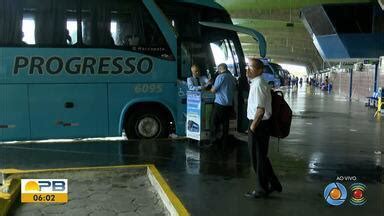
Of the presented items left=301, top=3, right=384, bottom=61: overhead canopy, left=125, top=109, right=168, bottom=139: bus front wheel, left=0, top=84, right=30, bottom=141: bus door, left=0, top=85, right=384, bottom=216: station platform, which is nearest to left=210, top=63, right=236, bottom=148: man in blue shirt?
left=0, top=85, right=384, bottom=216: station platform

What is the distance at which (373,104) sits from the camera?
23.3 m

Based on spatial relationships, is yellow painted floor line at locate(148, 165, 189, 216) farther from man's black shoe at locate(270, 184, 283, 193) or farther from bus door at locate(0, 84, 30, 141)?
bus door at locate(0, 84, 30, 141)

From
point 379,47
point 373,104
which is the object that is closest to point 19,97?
point 373,104

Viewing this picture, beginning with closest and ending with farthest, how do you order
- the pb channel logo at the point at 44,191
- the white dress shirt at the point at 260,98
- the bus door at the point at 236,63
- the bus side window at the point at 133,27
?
1. the white dress shirt at the point at 260,98
2. the pb channel logo at the point at 44,191
3. the bus side window at the point at 133,27
4. the bus door at the point at 236,63

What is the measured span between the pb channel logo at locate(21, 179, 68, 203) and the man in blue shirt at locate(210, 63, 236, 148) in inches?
154

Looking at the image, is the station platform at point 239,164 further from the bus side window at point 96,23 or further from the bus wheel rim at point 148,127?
the bus side window at point 96,23

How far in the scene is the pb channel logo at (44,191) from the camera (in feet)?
19.5

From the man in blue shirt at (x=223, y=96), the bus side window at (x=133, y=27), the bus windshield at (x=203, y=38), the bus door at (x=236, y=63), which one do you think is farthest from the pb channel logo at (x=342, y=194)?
the bus side window at (x=133, y=27)

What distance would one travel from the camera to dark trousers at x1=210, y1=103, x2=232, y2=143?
9195mm

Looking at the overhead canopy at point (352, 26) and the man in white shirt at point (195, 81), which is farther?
the overhead canopy at point (352, 26)

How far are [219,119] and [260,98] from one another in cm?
377

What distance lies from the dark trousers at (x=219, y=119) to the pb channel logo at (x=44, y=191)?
12.8ft

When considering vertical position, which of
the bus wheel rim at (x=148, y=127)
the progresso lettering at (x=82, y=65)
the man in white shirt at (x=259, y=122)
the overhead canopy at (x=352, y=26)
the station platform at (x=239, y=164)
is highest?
the overhead canopy at (x=352, y=26)

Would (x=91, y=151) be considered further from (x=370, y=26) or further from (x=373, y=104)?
(x=370, y=26)
